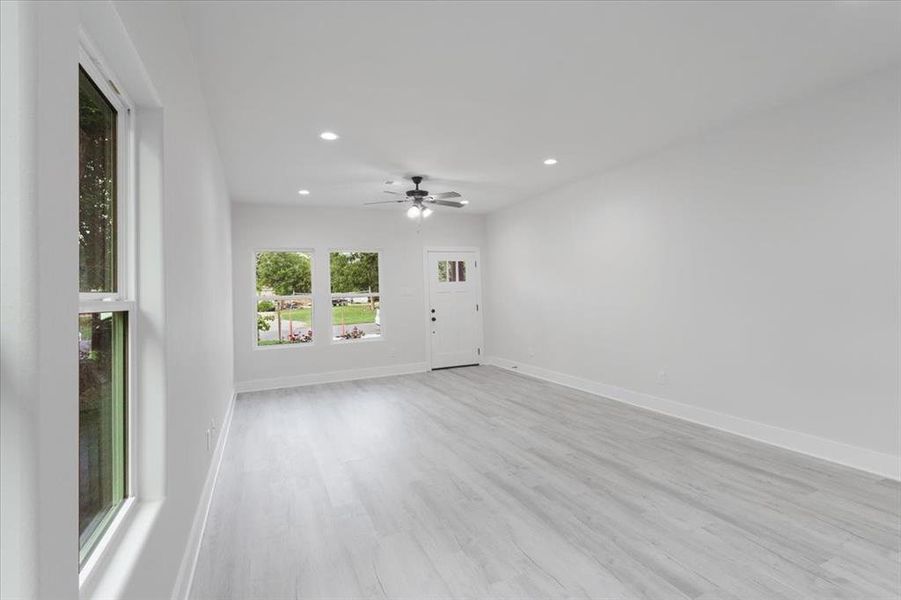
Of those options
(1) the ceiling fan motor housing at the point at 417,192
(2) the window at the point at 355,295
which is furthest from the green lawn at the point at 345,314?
(1) the ceiling fan motor housing at the point at 417,192

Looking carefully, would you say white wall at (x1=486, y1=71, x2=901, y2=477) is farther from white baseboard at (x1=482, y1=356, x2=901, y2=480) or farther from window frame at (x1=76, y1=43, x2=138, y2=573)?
window frame at (x1=76, y1=43, x2=138, y2=573)

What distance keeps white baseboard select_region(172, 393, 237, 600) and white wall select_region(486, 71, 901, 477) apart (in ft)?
13.7

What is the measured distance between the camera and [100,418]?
1.26 m

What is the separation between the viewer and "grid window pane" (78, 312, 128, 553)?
3.70 feet

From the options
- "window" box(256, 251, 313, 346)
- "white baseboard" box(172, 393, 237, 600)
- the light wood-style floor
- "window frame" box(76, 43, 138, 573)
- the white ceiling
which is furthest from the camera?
"window" box(256, 251, 313, 346)

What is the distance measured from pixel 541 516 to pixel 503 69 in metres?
2.78

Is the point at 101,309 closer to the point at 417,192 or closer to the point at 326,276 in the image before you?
the point at 417,192

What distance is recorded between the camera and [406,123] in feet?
11.9

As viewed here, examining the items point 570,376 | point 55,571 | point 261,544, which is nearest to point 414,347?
point 570,376

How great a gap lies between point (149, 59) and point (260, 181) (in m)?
4.00

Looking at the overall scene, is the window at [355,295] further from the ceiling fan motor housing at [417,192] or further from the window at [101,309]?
the window at [101,309]

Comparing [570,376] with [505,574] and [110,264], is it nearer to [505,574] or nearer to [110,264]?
[505,574]

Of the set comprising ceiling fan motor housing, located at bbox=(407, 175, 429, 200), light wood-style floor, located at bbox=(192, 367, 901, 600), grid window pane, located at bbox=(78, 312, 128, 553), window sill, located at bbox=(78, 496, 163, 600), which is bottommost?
light wood-style floor, located at bbox=(192, 367, 901, 600)

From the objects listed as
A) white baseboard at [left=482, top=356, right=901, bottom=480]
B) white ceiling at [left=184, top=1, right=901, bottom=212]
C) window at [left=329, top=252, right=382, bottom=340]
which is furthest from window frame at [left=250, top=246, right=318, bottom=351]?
white baseboard at [left=482, top=356, right=901, bottom=480]
